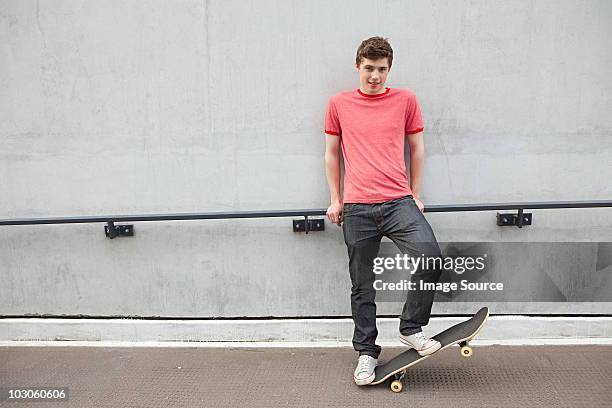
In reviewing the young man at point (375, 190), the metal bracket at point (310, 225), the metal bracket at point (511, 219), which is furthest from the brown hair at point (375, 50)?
the metal bracket at point (511, 219)

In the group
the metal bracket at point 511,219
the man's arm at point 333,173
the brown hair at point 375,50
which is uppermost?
the brown hair at point 375,50

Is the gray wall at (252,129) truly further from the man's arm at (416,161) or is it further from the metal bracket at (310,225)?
the man's arm at (416,161)

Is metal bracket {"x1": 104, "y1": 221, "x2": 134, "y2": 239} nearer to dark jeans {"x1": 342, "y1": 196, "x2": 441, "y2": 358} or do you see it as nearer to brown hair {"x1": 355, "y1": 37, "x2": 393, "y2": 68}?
dark jeans {"x1": 342, "y1": 196, "x2": 441, "y2": 358}

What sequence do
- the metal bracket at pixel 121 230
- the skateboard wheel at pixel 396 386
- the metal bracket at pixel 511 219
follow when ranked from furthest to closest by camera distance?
the metal bracket at pixel 121 230 < the metal bracket at pixel 511 219 < the skateboard wheel at pixel 396 386

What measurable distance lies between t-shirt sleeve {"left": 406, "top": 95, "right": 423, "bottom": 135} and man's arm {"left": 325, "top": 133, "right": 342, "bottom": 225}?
438mm

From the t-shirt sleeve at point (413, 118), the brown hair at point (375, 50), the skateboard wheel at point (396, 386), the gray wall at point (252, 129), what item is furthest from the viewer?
the gray wall at point (252, 129)

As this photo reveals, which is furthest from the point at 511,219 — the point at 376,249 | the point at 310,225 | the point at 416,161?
the point at 310,225

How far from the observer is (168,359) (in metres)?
3.42

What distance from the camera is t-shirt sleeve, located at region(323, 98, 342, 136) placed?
10.2 ft

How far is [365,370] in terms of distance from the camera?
118 inches

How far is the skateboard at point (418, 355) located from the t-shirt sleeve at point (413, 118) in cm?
117

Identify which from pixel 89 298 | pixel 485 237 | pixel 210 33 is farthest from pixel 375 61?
pixel 89 298

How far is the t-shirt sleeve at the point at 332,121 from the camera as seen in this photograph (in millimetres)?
3102

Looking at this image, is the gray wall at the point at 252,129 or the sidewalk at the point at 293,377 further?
the gray wall at the point at 252,129
